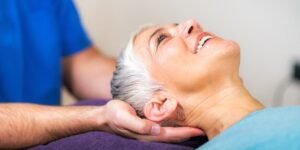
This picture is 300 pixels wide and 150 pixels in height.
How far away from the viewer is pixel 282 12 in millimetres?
1778

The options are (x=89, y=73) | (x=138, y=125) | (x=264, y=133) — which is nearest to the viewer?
(x=264, y=133)

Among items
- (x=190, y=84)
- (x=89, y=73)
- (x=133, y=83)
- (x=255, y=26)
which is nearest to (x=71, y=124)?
(x=133, y=83)

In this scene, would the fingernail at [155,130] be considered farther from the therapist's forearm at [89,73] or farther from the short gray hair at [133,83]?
the therapist's forearm at [89,73]

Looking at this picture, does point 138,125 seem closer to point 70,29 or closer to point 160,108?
point 160,108

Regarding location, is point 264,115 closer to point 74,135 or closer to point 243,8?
point 74,135

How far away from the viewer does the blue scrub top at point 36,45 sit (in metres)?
1.59

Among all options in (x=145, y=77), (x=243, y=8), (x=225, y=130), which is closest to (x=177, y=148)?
(x=225, y=130)

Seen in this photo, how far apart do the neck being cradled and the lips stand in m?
0.11

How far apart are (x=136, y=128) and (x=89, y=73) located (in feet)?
2.47

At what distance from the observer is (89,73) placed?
5.87 feet

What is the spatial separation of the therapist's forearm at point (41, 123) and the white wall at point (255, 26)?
838mm

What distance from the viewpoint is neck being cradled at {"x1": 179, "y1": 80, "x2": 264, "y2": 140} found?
1.14 metres

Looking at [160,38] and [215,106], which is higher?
[160,38]

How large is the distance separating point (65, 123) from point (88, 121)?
60mm
